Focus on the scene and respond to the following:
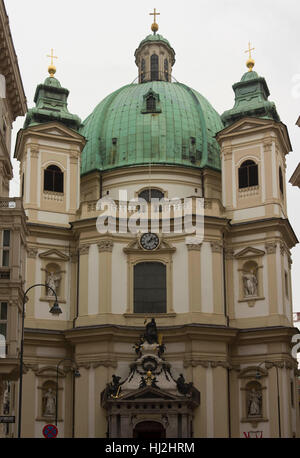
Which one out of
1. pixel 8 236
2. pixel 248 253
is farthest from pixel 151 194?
pixel 8 236

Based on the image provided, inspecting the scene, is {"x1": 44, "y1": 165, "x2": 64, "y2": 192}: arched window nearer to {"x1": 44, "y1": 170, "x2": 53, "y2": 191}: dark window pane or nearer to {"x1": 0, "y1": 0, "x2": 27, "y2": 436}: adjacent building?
{"x1": 44, "y1": 170, "x2": 53, "y2": 191}: dark window pane

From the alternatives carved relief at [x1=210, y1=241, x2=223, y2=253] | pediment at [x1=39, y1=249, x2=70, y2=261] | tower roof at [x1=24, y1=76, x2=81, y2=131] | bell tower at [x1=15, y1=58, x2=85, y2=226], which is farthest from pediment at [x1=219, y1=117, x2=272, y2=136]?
pediment at [x1=39, y1=249, x2=70, y2=261]

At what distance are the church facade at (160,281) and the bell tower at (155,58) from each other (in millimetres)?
9316

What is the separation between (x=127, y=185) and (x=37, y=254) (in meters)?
8.99

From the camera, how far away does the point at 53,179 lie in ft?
195

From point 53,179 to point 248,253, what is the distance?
14.5 meters

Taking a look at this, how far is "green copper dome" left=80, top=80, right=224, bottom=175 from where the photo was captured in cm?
6281

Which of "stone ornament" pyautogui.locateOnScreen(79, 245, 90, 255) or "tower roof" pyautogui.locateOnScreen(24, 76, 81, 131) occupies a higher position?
"tower roof" pyautogui.locateOnScreen(24, 76, 81, 131)

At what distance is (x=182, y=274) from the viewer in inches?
2189

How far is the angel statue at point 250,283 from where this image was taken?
55.7 meters

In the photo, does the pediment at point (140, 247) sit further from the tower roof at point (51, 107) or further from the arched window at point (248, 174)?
the tower roof at point (51, 107)

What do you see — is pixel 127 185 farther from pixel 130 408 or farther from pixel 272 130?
pixel 130 408

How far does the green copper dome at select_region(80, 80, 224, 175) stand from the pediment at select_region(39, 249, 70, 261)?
8588 millimetres
